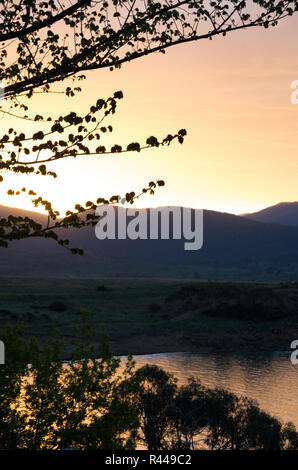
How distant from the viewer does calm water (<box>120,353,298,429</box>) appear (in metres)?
47.8

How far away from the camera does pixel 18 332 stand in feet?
80.8

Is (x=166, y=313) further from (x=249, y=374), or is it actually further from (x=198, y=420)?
(x=198, y=420)

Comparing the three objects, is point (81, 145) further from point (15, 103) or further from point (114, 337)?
point (114, 337)

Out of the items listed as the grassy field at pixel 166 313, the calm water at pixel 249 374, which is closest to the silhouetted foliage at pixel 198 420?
the calm water at pixel 249 374

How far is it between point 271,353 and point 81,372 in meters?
54.1

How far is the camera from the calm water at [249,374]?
47750mm

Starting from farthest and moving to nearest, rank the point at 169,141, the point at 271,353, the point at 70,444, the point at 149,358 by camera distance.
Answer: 1. the point at 271,353
2. the point at 149,358
3. the point at 70,444
4. the point at 169,141

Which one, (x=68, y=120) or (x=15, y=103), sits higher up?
(x=15, y=103)

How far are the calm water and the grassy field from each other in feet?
22.5

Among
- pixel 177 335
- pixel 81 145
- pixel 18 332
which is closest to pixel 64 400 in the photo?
pixel 18 332

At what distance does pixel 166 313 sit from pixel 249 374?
37.4m

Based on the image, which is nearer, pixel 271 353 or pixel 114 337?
pixel 271 353

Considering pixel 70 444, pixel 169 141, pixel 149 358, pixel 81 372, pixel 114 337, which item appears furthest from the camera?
pixel 114 337

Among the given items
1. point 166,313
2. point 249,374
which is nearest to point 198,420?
point 249,374
